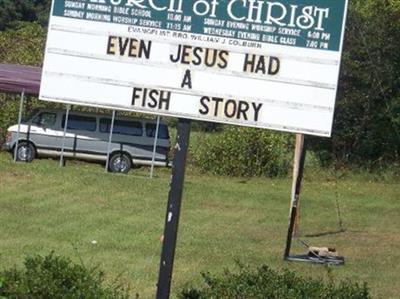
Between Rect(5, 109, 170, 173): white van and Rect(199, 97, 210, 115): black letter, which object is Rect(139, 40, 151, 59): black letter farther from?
Rect(5, 109, 170, 173): white van

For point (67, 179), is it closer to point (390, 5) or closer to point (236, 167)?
point (236, 167)

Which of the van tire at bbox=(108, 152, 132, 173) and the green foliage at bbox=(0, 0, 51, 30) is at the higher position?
the green foliage at bbox=(0, 0, 51, 30)

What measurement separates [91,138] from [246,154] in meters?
4.77

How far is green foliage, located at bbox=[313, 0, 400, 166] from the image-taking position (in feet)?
92.9

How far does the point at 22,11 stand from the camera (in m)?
74.8

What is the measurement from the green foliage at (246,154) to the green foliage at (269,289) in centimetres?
2008

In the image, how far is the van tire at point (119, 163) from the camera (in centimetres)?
2592

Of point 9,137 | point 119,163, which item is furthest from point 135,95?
point 9,137

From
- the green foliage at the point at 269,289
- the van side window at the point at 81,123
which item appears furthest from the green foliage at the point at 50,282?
the van side window at the point at 81,123

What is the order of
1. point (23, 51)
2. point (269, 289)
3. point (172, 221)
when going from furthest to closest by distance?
point (23, 51), point (172, 221), point (269, 289)

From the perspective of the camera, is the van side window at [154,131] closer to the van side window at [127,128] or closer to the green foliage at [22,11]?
the van side window at [127,128]

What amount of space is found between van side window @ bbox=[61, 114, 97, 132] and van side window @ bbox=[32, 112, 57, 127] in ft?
1.05

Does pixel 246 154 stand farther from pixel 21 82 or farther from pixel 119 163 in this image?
pixel 21 82

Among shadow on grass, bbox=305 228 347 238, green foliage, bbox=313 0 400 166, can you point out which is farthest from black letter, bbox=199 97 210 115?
green foliage, bbox=313 0 400 166
